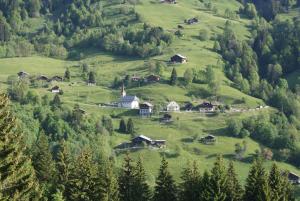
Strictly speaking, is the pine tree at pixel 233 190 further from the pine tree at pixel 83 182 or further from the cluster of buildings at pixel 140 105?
the cluster of buildings at pixel 140 105

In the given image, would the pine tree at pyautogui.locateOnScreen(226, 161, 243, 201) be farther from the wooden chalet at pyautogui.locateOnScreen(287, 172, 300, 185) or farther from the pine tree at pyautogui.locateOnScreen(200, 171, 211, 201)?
the wooden chalet at pyautogui.locateOnScreen(287, 172, 300, 185)

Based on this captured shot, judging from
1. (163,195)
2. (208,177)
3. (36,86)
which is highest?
(208,177)

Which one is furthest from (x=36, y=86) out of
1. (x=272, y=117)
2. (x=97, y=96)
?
(x=272, y=117)

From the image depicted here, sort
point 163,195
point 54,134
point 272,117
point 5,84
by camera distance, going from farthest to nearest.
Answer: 1. point 5,84
2. point 272,117
3. point 54,134
4. point 163,195

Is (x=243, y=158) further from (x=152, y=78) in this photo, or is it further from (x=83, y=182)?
(x=83, y=182)

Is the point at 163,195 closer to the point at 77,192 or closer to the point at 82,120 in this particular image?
the point at 77,192

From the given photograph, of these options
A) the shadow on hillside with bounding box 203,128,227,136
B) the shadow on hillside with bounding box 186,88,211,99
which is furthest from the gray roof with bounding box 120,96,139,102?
the shadow on hillside with bounding box 203,128,227,136
